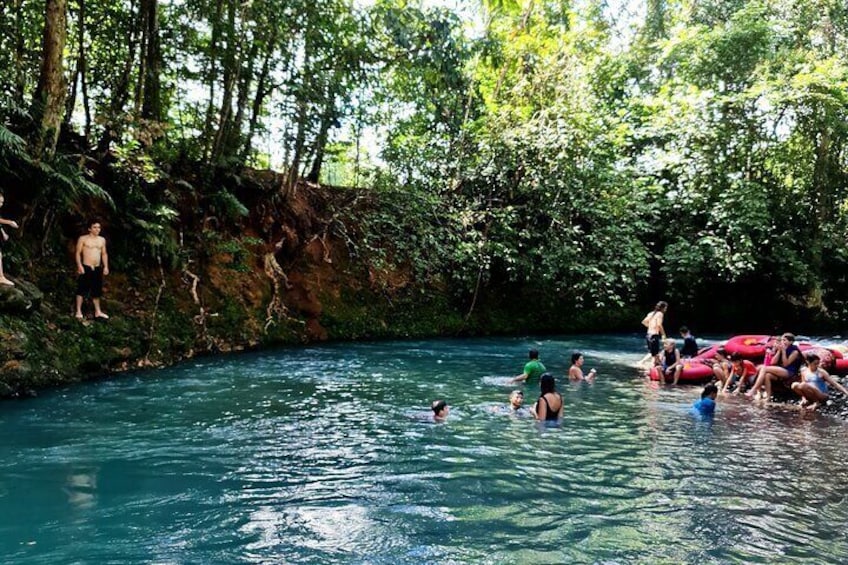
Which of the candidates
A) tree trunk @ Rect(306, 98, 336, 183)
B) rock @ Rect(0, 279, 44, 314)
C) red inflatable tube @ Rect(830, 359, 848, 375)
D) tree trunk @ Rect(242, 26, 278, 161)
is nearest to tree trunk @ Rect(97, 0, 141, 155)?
tree trunk @ Rect(242, 26, 278, 161)

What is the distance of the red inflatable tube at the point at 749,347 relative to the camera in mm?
14470

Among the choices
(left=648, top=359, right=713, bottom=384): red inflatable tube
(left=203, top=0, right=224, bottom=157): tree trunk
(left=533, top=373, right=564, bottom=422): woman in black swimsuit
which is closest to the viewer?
(left=533, top=373, right=564, bottom=422): woman in black swimsuit

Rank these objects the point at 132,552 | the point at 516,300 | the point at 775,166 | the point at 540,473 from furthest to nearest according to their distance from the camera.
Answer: the point at 775,166
the point at 516,300
the point at 540,473
the point at 132,552

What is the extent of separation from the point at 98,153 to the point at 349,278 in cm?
859

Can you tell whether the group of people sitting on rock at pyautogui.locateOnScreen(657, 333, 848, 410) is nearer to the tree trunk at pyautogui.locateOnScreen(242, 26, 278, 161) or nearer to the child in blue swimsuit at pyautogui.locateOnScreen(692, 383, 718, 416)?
the child in blue swimsuit at pyautogui.locateOnScreen(692, 383, 718, 416)

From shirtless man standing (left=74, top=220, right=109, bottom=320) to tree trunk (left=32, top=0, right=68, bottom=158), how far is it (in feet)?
6.00

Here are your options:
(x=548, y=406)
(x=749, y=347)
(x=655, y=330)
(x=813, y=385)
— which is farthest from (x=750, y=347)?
(x=548, y=406)

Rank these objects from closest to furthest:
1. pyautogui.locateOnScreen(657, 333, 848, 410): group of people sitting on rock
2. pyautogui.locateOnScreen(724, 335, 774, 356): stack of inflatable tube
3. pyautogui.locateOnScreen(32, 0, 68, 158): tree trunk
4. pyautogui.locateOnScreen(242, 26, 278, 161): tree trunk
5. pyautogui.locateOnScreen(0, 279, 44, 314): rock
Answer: pyautogui.locateOnScreen(0, 279, 44, 314): rock, pyautogui.locateOnScreen(32, 0, 68, 158): tree trunk, pyautogui.locateOnScreen(657, 333, 848, 410): group of people sitting on rock, pyautogui.locateOnScreen(724, 335, 774, 356): stack of inflatable tube, pyautogui.locateOnScreen(242, 26, 278, 161): tree trunk

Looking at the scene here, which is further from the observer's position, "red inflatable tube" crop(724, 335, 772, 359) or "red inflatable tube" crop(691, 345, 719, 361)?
"red inflatable tube" crop(691, 345, 719, 361)

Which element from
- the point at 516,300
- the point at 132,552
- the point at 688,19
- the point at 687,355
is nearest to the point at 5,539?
the point at 132,552

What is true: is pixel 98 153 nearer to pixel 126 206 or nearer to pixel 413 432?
pixel 126 206

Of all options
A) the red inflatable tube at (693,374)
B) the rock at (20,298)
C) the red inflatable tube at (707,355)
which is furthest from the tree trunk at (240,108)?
the red inflatable tube at (707,355)

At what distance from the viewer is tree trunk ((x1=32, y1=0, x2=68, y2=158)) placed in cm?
1134

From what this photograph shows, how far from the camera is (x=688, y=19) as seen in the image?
29469 millimetres
